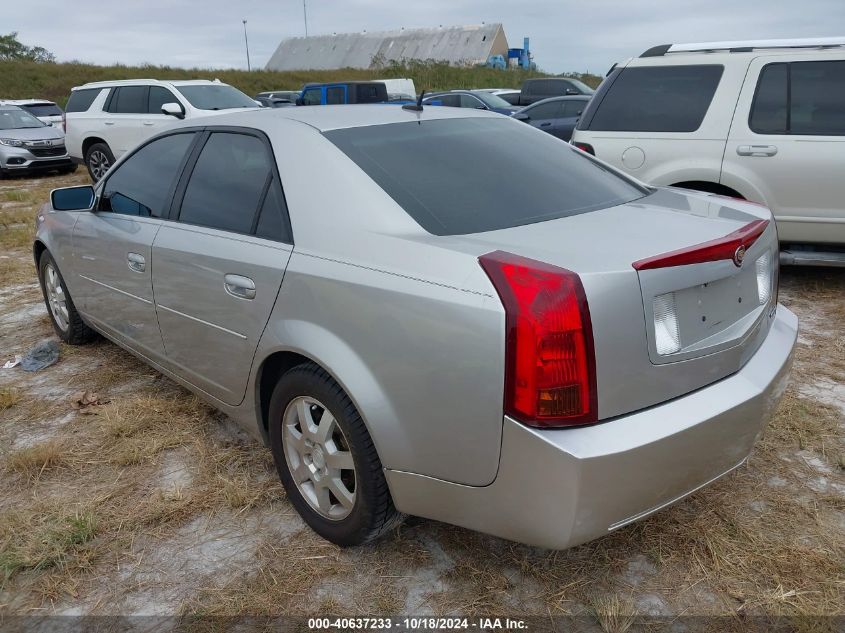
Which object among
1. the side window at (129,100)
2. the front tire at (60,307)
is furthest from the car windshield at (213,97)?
the front tire at (60,307)

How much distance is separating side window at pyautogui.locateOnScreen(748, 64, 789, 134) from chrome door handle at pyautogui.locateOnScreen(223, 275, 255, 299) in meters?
4.21

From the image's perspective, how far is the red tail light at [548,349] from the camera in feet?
6.08

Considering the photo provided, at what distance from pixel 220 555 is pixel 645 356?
66.6 inches

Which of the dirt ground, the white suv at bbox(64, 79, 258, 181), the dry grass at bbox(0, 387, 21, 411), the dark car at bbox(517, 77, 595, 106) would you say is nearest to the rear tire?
the white suv at bbox(64, 79, 258, 181)

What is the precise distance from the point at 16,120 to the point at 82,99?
12.0 feet

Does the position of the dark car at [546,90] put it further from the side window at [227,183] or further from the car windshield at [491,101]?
the side window at [227,183]

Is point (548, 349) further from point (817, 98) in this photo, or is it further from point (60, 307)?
point (817, 98)

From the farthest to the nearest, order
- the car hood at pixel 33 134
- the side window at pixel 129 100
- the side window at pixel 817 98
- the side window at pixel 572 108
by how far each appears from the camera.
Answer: the car hood at pixel 33 134 < the side window at pixel 572 108 < the side window at pixel 129 100 < the side window at pixel 817 98

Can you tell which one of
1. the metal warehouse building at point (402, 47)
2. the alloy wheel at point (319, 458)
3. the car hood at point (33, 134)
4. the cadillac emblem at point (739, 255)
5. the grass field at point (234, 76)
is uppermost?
the metal warehouse building at point (402, 47)

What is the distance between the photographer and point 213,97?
1166cm

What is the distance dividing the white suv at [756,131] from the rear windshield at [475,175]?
2.58 metres

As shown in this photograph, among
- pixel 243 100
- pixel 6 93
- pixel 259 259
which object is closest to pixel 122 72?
pixel 6 93

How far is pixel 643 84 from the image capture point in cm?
567

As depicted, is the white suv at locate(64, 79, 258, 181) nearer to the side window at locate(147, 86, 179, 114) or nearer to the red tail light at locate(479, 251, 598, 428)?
the side window at locate(147, 86, 179, 114)
